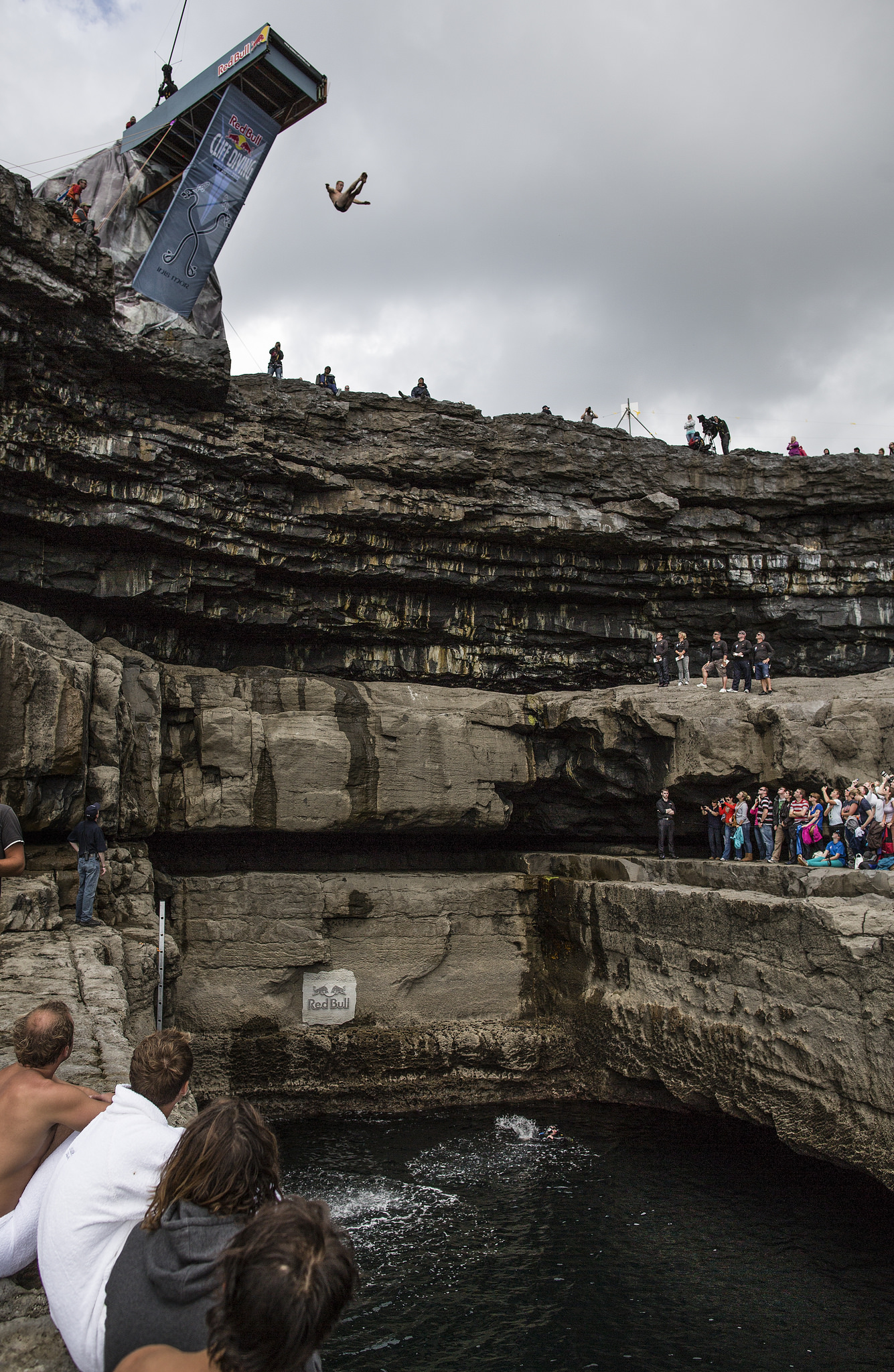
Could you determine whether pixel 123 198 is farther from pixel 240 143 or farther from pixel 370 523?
pixel 370 523

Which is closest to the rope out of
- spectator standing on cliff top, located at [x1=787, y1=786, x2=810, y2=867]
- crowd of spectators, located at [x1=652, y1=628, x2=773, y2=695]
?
crowd of spectators, located at [x1=652, y1=628, x2=773, y2=695]

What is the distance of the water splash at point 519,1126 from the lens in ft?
45.1

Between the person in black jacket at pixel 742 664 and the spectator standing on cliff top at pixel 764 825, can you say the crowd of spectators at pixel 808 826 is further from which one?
the person in black jacket at pixel 742 664

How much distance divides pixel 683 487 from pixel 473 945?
11805 mm

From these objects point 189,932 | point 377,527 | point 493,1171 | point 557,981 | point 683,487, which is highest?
point 683,487

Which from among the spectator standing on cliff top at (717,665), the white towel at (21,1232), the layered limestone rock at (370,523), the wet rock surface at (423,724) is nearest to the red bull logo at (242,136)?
the layered limestone rock at (370,523)

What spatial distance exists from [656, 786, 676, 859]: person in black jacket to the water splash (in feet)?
17.6

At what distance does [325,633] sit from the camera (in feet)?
66.1

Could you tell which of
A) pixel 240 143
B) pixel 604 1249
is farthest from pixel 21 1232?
pixel 240 143

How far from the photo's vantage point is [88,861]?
11734 mm

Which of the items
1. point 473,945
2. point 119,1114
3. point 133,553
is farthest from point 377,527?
point 119,1114

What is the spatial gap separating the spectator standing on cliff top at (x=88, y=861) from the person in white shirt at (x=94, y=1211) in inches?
375

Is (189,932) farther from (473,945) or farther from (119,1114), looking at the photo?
(119,1114)

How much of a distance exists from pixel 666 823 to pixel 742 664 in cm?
424
